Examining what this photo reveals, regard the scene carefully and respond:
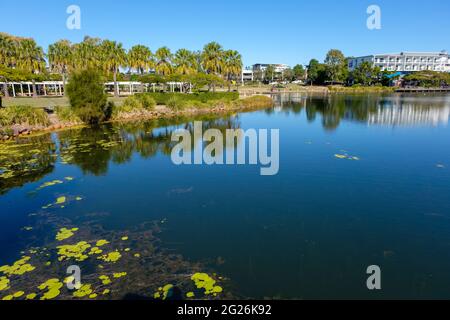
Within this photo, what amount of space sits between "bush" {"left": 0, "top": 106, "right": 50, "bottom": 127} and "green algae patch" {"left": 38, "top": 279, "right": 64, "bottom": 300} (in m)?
18.7

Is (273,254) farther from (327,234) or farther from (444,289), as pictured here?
(444,289)

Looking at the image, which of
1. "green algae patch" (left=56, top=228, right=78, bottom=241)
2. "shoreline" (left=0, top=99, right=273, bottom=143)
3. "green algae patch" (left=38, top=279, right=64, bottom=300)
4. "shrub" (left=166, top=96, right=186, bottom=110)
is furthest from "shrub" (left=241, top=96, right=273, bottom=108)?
"green algae patch" (left=38, top=279, right=64, bottom=300)

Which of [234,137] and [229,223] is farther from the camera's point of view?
[234,137]

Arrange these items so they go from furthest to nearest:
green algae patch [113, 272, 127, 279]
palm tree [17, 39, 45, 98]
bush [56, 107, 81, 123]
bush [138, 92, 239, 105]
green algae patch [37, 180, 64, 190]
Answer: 1. palm tree [17, 39, 45, 98]
2. bush [138, 92, 239, 105]
3. bush [56, 107, 81, 123]
4. green algae patch [37, 180, 64, 190]
5. green algae patch [113, 272, 127, 279]

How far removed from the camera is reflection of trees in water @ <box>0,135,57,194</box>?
12234mm

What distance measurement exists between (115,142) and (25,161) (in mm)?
5407

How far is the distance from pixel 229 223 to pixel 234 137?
13256mm

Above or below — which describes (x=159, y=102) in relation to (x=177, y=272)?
above

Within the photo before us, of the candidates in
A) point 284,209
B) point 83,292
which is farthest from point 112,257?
point 284,209

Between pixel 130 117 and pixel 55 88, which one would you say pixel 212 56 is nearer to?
pixel 55 88

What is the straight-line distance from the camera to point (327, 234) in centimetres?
787

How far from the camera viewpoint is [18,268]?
6.46 m

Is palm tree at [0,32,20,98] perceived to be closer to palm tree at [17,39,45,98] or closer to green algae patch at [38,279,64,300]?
palm tree at [17,39,45,98]

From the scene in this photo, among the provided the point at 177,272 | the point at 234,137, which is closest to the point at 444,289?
the point at 177,272
